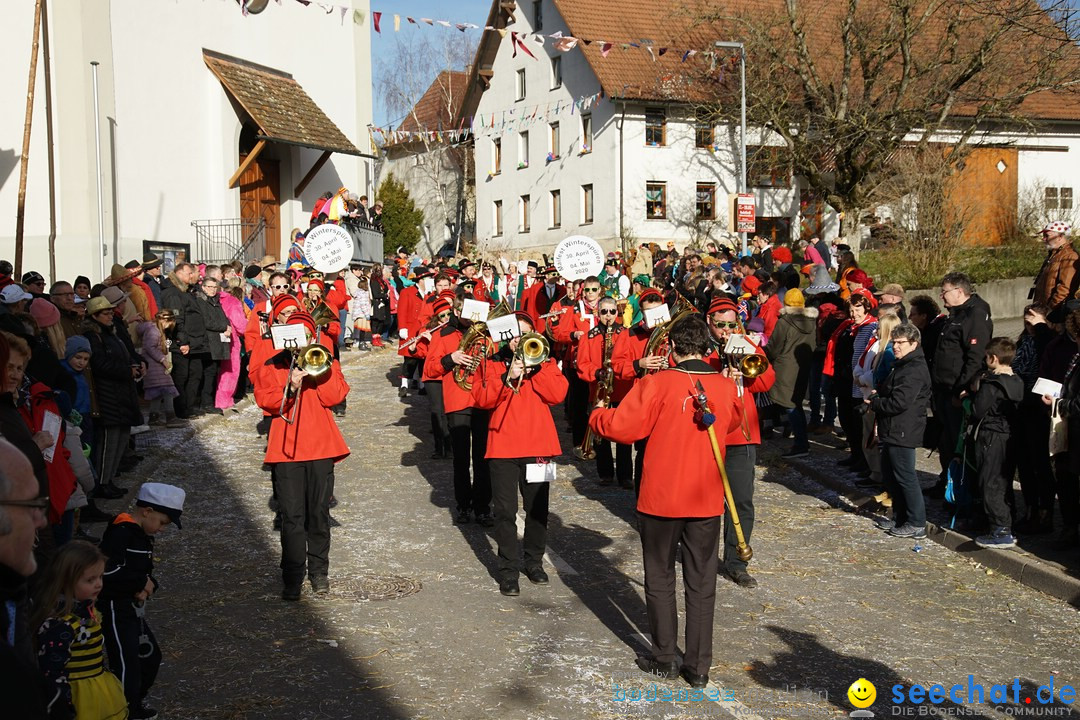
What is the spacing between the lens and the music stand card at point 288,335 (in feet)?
24.7

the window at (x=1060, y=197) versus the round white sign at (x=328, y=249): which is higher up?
the window at (x=1060, y=197)

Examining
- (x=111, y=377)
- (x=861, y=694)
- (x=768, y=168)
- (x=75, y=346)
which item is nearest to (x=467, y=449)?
(x=111, y=377)

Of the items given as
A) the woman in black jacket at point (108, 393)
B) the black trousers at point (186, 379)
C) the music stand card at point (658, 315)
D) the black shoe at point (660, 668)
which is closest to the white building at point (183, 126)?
the black trousers at point (186, 379)

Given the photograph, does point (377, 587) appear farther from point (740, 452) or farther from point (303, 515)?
point (740, 452)

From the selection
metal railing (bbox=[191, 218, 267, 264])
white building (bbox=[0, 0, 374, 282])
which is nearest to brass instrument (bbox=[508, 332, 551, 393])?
white building (bbox=[0, 0, 374, 282])

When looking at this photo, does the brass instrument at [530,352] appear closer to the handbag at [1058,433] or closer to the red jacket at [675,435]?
the red jacket at [675,435]

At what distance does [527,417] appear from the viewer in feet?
26.5

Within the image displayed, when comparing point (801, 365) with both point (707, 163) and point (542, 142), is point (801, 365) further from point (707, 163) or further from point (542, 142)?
point (542, 142)

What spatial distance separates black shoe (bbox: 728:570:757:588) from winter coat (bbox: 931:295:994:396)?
2.94 meters

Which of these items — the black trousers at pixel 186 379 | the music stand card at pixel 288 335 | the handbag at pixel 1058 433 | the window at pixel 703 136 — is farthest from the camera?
the window at pixel 703 136

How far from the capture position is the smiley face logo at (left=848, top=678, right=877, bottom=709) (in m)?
5.84

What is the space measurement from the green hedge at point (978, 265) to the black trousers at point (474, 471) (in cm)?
1641

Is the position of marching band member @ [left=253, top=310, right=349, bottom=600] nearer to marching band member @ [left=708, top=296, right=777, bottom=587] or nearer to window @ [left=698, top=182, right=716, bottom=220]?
marching band member @ [left=708, top=296, right=777, bottom=587]

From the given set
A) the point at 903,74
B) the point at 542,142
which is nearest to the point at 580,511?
the point at 903,74
